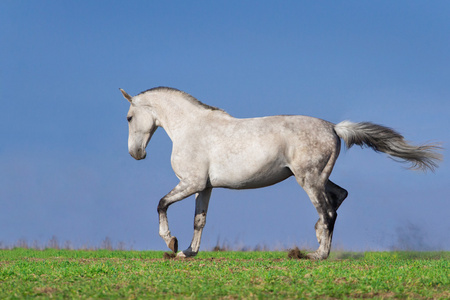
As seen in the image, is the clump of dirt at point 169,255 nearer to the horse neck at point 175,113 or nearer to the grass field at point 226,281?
the grass field at point 226,281

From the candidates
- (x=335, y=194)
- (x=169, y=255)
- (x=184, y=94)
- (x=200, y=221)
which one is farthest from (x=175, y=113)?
(x=335, y=194)

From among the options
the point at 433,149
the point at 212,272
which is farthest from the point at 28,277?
the point at 433,149

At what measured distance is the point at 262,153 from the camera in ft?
33.1

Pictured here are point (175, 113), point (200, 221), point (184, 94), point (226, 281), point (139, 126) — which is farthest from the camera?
point (139, 126)

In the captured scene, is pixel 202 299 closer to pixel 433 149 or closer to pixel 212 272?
pixel 212 272

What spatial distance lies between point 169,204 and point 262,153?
82.9 inches

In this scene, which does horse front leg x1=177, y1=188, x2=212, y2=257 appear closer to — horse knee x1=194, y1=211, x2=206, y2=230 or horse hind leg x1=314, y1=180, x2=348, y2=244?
horse knee x1=194, y1=211, x2=206, y2=230

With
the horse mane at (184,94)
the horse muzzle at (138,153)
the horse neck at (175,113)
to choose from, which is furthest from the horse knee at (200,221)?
the horse mane at (184,94)

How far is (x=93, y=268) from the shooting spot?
26.2 ft

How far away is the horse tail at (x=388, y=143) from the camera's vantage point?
34.8 ft

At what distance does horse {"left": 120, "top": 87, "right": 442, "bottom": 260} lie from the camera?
10078 millimetres

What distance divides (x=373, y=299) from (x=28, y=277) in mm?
4940

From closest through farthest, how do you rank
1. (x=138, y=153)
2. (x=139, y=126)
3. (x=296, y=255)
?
(x=296, y=255) < (x=139, y=126) < (x=138, y=153)

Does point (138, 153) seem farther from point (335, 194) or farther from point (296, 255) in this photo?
point (335, 194)
